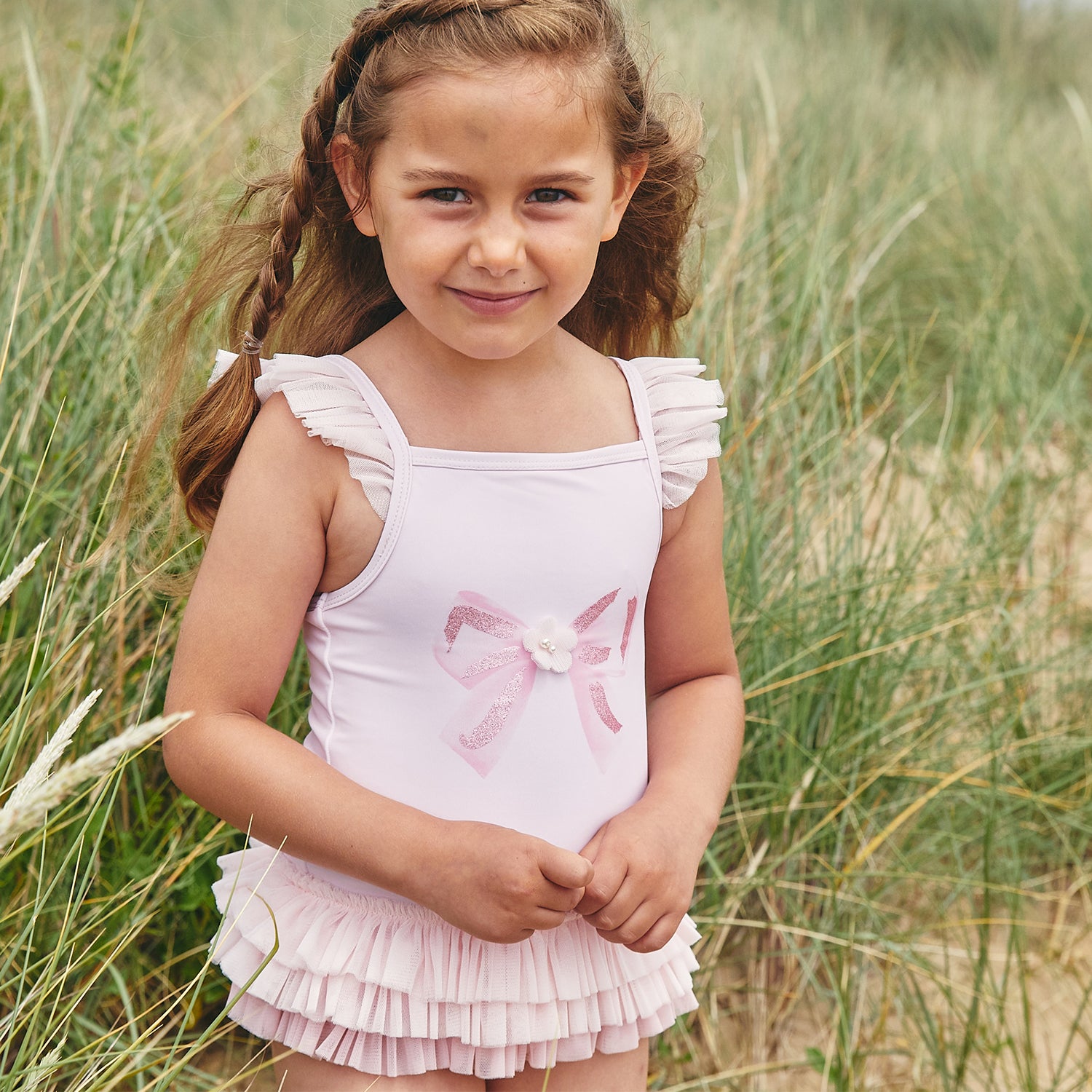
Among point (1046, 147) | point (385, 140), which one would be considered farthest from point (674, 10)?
point (385, 140)

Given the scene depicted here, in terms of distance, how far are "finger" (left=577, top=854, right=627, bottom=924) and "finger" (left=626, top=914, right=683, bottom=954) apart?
7 centimetres

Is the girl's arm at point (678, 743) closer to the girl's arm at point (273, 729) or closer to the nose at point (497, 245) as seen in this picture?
the girl's arm at point (273, 729)

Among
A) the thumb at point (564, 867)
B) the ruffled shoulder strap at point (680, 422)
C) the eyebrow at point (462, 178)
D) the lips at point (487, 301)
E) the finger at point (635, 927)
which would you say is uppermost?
the eyebrow at point (462, 178)

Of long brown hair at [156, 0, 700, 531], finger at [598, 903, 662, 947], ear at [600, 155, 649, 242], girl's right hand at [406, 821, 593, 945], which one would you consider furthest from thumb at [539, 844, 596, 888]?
ear at [600, 155, 649, 242]

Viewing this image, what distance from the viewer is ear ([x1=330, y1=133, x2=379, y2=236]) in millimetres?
1352

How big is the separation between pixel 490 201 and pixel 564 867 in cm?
67

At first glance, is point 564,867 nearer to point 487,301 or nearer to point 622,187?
point 487,301

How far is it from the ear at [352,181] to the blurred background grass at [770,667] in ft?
0.88

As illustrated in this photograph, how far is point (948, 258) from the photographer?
14.6 feet

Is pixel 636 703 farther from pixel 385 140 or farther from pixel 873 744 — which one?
pixel 873 744

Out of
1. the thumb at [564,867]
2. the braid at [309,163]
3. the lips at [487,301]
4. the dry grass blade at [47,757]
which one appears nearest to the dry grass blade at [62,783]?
the dry grass blade at [47,757]

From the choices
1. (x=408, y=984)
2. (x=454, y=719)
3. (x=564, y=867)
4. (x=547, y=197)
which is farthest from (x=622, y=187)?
(x=408, y=984)

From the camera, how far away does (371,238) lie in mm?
1530

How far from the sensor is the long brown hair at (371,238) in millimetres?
1257
